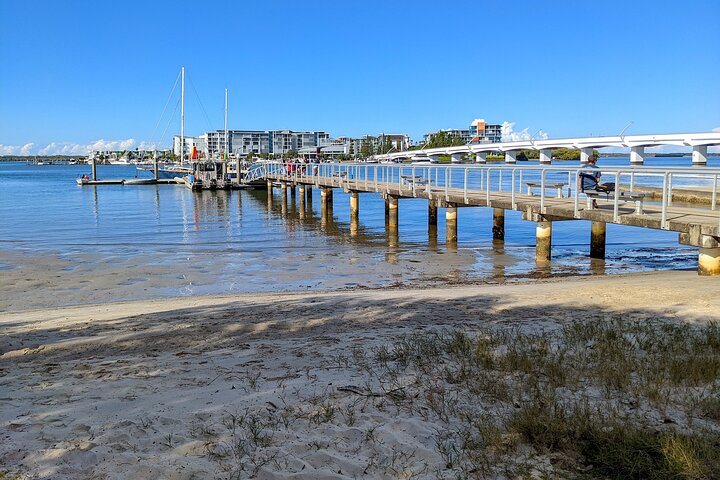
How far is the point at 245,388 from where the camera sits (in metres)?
5.34

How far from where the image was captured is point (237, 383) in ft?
18.0

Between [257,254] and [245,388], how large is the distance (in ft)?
51.2

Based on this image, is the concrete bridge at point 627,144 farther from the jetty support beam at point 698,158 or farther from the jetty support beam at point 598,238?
the jetty support beam at point 598,238

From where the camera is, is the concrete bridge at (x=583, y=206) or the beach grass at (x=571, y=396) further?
the concrete bridge at (x=583, y=206)

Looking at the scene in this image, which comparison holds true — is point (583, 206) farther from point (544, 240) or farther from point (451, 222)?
point (451, 222)

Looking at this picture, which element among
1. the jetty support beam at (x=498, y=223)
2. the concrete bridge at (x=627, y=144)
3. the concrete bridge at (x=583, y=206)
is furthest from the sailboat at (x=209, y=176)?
the jetty support beam at (x=498, y=223)

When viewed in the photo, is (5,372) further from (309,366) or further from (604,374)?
(604,374)

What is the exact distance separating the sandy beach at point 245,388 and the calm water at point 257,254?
16.9 feet

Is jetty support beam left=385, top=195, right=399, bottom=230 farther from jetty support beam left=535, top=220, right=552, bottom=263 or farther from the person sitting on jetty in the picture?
the person sitting on jetty

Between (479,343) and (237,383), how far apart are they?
8.13 ft

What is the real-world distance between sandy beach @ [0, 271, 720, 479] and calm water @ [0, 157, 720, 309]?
5157 mm

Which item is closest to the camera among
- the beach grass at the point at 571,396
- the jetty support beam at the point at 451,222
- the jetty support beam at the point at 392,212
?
the beach grass at the point at 571,396

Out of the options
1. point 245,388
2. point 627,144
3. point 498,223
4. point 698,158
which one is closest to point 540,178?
point 498,223

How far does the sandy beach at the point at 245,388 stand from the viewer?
4.00 meters
